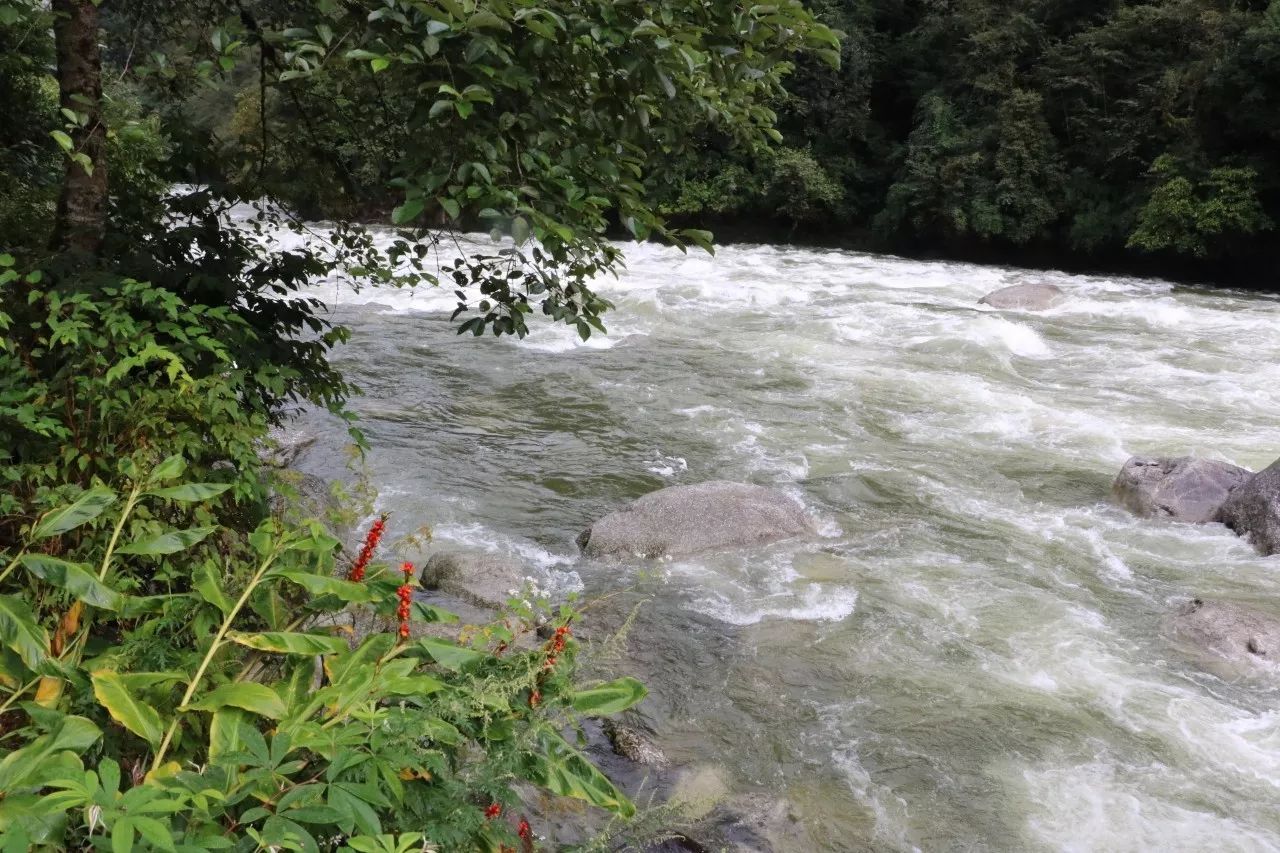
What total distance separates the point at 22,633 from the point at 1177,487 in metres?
7.23

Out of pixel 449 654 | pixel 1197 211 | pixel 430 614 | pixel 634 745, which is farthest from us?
pixel 1197 211

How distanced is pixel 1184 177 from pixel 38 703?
69.3 ft

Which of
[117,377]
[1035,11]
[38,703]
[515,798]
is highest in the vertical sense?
[1035,11]

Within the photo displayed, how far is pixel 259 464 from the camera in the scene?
301cm

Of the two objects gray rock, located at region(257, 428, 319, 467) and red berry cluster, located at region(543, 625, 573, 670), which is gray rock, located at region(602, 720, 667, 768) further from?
gray rock, located at region(257, 428, 319, 467)

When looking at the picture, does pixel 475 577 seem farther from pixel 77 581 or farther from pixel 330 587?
pixel 77 581

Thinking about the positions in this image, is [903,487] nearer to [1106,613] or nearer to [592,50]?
[1106,613]

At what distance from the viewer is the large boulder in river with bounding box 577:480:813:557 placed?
20.2ft

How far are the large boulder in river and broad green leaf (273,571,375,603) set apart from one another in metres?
3.79

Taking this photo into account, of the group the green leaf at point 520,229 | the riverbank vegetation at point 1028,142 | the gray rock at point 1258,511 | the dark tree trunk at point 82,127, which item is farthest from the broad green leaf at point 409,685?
the riverbank vegetation at point 1028,142

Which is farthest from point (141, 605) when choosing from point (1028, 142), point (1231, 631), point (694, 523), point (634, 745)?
point (1028, 142)

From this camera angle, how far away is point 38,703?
1983 mm

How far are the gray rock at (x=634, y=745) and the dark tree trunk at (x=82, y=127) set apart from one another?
287 cm

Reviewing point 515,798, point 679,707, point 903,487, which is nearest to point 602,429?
point 903,487
